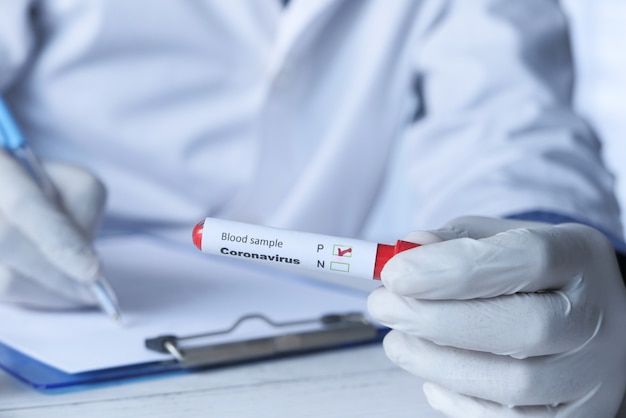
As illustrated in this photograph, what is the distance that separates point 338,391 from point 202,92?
1.55 feet

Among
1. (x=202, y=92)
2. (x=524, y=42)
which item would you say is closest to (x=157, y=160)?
(x=202, y=92)

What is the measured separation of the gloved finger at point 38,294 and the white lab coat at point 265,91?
11.9 inches

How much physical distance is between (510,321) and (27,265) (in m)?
0.33

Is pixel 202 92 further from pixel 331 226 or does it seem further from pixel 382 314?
pixel 382 314

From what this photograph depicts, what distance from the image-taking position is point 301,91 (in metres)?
0.86

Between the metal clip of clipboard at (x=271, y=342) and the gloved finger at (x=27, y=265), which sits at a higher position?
the gloved finger at (x=27, y=265)

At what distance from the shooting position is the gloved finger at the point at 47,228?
53 centimetres

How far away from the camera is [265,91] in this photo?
32.8 inches

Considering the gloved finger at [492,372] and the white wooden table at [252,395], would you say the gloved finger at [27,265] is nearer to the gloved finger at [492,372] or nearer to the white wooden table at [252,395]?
the white wooden table at [252,395]

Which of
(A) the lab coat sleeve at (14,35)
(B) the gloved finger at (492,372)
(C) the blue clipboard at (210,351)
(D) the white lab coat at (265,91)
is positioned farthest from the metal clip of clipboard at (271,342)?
(A) the lab coat sleeve at (14,35)

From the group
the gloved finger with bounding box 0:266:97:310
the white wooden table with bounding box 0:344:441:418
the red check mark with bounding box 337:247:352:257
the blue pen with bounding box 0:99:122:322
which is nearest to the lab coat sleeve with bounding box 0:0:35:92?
the blue pen with bounding box 0:99:122:322

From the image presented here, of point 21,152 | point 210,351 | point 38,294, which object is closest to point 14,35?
point 21,152

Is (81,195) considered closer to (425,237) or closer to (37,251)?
(37,251)

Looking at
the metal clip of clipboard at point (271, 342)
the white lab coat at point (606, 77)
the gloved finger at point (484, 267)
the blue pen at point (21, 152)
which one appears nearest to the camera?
the gloved finger at point (484, 267)
